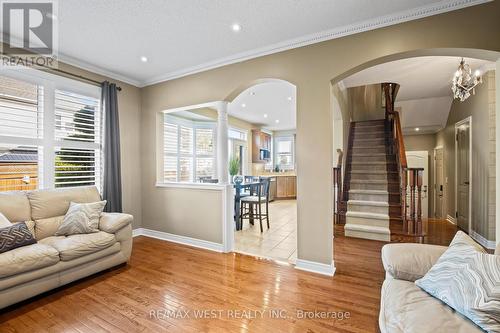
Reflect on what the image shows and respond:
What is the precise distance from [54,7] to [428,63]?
496cm

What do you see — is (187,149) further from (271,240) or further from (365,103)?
(365,103)

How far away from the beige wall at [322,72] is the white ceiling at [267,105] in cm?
93

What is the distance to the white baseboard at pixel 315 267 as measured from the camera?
2.74 metres

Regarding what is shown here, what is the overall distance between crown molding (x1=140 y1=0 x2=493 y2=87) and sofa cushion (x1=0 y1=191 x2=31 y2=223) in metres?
2.65

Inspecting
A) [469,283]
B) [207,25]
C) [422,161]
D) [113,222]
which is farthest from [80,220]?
[422,161]

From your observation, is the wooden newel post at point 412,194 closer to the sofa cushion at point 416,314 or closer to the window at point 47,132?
the sofa cushion at point 416,314

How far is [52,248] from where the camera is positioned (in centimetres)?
233

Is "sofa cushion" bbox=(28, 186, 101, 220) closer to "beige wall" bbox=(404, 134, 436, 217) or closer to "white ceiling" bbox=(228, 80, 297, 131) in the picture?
"white ceiling" bbox=(228, 80, 297, 131)

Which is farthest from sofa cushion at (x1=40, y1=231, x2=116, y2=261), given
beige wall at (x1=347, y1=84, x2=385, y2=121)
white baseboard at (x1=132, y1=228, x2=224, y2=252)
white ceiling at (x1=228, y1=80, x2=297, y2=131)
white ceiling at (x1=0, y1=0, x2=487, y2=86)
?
beige wall at (x1=347, y1=84, x2=385, y2=121)

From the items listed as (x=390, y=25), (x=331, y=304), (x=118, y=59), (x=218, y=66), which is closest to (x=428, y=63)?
(x=390, y=25)

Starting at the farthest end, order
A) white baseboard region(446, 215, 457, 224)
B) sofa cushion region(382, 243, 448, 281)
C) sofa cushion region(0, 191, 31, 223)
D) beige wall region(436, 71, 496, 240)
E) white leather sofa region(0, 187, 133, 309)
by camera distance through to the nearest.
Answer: white baseboard region(446, 215, 457, 224) → beige wall region(436, 71, 496, 240) → sofa cushion region(0, 191, 31, 223) → white leather sofa region(0, 187, 133, 309) → sofa cushion region(382, 243, 448, 281)

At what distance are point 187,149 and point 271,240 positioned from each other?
11.2ft

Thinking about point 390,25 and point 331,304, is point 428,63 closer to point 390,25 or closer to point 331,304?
point 390,25

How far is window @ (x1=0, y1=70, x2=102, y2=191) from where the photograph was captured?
2.88 metres
